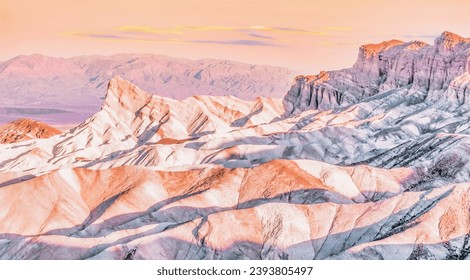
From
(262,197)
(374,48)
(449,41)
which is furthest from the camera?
(374,48)

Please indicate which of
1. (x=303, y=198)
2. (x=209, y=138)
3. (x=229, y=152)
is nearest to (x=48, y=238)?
(x=303, y=198)

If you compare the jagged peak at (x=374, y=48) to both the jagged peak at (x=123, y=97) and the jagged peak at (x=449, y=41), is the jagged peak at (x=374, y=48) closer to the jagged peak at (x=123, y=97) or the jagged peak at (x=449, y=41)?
the jagged peak at (x=449, y=41)

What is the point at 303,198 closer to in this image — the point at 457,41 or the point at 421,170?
the point at 421,170

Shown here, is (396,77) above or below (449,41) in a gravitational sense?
below

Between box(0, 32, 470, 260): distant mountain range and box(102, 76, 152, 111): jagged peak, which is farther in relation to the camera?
box(102, 76, 152, 111): jagged peak

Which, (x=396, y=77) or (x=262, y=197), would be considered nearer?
(x=262, y=197)

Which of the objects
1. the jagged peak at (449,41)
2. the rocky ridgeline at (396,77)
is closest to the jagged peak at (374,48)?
the rocky ridgeline at (396,77)

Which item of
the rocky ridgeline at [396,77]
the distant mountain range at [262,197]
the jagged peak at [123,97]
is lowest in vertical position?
the jagged peak at [123,97]

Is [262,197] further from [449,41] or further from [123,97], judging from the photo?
[123,97]

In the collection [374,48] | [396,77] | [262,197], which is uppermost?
[262,197]

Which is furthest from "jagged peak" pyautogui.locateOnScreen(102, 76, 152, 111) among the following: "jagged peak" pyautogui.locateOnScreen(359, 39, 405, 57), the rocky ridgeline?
"jagged peak" pyautogui.locateOnScreen(359, 39, 405, 57)

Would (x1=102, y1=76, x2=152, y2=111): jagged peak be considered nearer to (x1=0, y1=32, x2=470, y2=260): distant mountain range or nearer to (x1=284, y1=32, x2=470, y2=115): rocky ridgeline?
(x1=0, y1=32, x2=470, y2=260): distant mountain range

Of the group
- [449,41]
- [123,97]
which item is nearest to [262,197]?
[449,41]

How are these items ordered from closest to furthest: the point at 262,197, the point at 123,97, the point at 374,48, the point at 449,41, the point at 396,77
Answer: the point at 262,197
the point at 449,41
the point at 396,77
the point at 123,97
the point at 374,48
